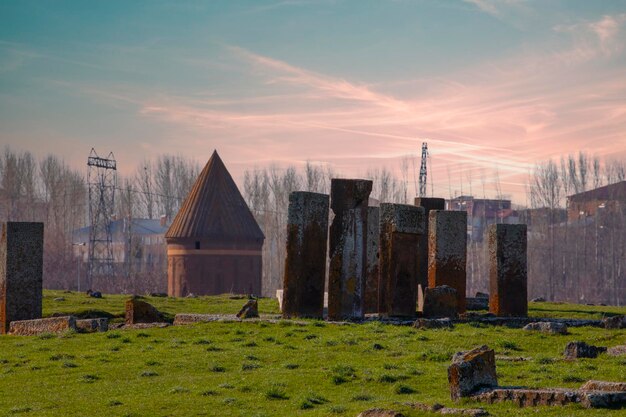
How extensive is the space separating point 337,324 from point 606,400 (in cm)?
1101

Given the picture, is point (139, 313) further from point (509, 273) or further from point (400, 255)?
point (509, 273)

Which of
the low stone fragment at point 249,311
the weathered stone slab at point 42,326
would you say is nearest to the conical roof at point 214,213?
the low stone fragment at point 249,311

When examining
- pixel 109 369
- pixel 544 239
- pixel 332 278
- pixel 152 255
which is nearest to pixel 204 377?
pixel 109 369

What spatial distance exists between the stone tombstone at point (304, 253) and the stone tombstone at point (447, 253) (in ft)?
11.9

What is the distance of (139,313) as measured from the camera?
2458cm

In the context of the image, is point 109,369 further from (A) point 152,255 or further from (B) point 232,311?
(A) point 152,255

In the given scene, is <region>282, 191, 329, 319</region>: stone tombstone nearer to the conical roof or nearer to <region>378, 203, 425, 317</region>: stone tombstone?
<region>378, 203, 425, 317</region>: stone tombstone

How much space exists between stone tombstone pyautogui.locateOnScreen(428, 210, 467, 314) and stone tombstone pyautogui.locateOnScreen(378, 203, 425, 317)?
5.21 feet

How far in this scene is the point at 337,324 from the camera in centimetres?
2228

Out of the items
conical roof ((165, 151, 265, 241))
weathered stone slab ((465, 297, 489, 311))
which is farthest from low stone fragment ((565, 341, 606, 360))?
conical roof ((165, 151, 265, 241))

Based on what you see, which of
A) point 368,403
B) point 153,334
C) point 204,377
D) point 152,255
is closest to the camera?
point 368,403

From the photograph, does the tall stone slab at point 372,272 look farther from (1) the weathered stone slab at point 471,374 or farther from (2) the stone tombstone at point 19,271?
(1) the weathered stone slab at point 471,374

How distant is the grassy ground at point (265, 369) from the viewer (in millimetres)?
13688

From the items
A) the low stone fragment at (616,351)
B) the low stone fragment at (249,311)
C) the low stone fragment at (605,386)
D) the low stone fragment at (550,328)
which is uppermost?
the low stone fragment at (249,311)
